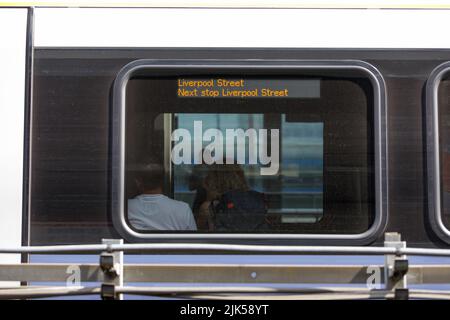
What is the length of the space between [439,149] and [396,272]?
94cm

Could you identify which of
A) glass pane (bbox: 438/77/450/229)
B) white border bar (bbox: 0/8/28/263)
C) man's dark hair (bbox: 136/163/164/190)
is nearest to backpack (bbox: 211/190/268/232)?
man's dark hair (bbox: 136/163/164/190)

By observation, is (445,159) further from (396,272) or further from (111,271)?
(111,271)

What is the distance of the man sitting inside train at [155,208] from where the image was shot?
4172 mm

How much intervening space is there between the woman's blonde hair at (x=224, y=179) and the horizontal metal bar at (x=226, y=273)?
572mm

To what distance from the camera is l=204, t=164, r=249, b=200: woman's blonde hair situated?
4.16 meters

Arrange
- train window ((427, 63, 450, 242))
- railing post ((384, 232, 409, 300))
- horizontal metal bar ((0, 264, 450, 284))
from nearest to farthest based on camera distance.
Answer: railing post ((384, 232, 409, 300))
horizontal metal bar ((0, 264, 450, 284))
train window ((427, 63, 450, 242))

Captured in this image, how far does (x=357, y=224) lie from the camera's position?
4.12 meters

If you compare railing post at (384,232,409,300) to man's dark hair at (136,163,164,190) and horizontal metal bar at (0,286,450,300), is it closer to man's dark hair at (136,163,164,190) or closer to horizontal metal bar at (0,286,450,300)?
horizontal metal bar at (0,286,450,300)

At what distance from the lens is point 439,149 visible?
409 centimetres
